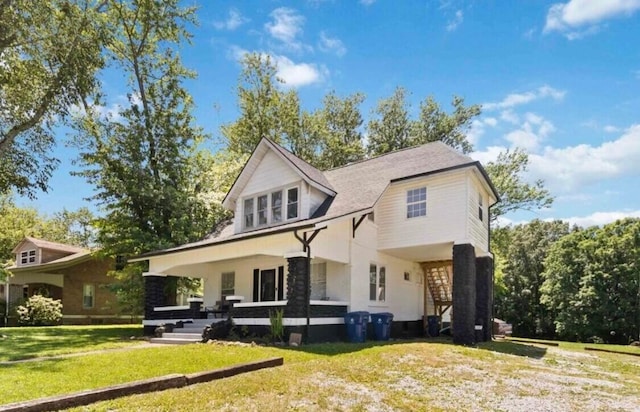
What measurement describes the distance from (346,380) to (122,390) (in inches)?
155

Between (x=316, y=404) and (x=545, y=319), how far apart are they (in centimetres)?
4385

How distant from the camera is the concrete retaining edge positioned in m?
6.04

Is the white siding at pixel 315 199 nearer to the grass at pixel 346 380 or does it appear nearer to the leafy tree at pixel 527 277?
the grass at pixel 346 380

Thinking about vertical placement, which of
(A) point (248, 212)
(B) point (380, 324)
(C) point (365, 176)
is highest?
(C) point (365, 176)

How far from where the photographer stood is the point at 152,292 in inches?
755

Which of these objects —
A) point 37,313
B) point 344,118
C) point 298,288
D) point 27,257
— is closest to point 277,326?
point 298,288

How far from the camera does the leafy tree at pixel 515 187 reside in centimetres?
3278

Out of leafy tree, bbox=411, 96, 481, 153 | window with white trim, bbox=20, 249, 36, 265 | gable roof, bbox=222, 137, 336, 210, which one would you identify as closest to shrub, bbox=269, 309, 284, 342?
gable roof, bbox=222, 137, 336, 210

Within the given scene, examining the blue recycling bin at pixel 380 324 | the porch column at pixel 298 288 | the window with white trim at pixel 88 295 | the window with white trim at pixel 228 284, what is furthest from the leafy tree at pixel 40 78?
the blue recycling bin at pixel 380 324

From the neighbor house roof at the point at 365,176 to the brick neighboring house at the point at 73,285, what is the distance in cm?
1588

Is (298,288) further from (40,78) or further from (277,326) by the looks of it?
(40,78)

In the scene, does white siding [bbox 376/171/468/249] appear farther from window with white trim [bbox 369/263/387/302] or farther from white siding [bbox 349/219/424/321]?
window with white trim [bbox 369/263/387/302]

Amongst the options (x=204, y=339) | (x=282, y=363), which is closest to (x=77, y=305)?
(x=204, y=339)

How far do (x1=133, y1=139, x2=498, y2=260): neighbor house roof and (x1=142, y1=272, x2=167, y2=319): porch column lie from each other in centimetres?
106
